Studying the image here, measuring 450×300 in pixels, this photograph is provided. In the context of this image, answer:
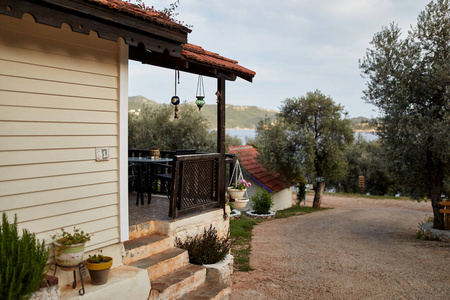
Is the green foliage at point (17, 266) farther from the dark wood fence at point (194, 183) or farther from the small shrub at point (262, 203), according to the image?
the small shrub at point (262, 203)

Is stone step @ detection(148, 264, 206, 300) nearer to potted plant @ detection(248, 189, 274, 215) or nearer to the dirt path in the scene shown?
the dirt path

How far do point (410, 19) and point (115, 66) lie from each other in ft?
31.9

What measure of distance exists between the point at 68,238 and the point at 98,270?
0.47 metres

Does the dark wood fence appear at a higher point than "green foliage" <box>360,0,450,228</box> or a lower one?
lower

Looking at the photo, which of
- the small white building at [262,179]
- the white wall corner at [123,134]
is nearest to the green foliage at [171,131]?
the small white building at [262,179]

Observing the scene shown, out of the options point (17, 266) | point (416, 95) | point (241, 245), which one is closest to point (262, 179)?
point (241, 245)

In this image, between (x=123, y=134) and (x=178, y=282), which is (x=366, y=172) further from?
(x=123, y=134)

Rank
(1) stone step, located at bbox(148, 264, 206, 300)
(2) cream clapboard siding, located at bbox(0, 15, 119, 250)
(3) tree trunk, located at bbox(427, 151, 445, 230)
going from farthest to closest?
(3) tree trunk, located at bbox(427, 151, 445, 230), (1) stone step, located at bbox(148, 264, 206, 300), (2) cream clapboard siding, located at bbox(0, 15, 119, 250)

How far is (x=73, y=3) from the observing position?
3.19 meters

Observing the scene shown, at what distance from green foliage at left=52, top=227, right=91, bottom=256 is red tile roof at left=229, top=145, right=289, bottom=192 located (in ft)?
44.7

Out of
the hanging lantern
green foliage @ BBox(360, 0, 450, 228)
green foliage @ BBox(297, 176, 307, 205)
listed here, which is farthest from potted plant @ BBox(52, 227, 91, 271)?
green foliage @ BBox(297, 176, 307, 205)

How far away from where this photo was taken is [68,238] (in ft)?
11.2

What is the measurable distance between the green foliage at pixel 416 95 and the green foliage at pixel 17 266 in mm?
9689

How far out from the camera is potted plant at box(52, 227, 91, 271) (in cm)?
336
